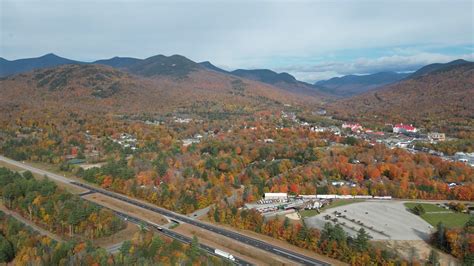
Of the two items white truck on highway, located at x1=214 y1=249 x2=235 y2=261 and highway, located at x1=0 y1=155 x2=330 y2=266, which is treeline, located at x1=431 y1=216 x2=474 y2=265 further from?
white truck on highway, located at x1=214 y1=249 x2=235 y2=261

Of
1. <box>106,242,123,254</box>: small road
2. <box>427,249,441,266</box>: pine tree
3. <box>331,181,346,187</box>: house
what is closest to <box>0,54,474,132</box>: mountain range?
<box>331,181,346,187</box>: house

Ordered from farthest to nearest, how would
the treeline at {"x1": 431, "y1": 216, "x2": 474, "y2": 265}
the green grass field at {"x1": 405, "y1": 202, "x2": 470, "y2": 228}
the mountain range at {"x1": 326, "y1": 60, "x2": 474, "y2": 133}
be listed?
the mountain range at {"x1": 326, "y1": 60, "x2": 474, "y2": 133}
the green grass field at {"x1": 405, "y1": 202, "x2": 470, "y2": 228}
the treeline at {"x1": 431, "y1": 216, "x2": 474, "y2": 265}

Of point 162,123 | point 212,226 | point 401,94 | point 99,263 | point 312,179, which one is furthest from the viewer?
point 401,94

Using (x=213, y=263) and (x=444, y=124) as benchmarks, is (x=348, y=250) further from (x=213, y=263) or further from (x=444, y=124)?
(x=444, y=124)

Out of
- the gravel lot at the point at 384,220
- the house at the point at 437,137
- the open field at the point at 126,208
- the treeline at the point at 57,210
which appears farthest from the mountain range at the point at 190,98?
the open field at the point at 126,208

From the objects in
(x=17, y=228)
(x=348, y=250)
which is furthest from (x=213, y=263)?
(x=17, y=228)
